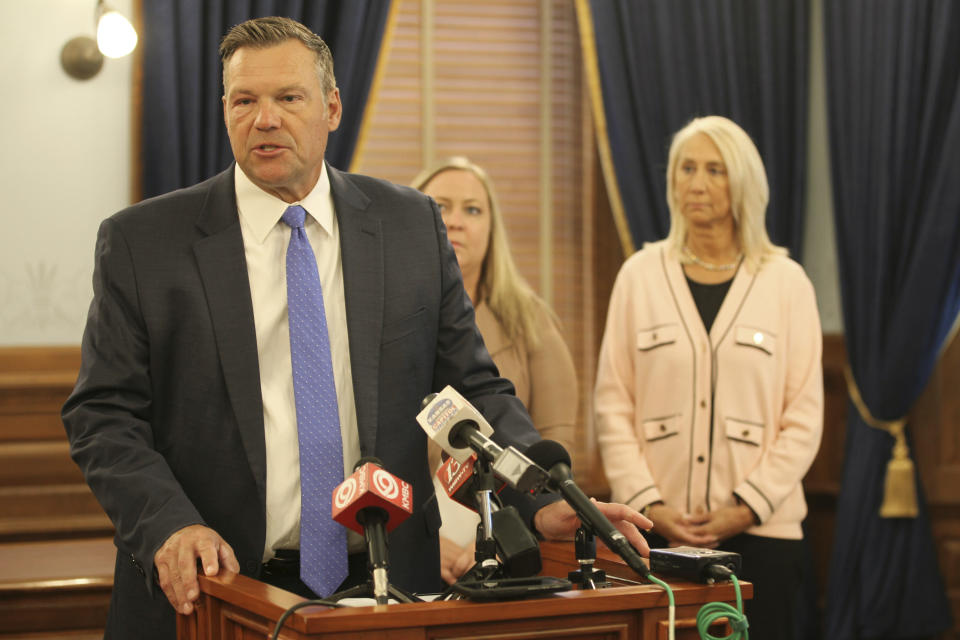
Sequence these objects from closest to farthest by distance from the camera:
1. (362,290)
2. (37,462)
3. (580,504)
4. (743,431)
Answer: (580,504) → (362,290) → (743,431) → (37,462)

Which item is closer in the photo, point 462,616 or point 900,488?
point 462,616

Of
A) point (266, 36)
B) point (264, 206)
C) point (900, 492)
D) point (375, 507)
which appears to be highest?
point (266, 36)

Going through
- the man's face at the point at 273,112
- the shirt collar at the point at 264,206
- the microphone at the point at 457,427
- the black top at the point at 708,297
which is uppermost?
the man's face at the point at 273,112

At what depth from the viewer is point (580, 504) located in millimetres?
1479

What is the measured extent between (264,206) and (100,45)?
2059 mm

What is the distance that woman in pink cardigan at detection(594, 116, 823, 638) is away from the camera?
324cm

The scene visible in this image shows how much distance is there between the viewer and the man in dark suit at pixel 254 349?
1845mm

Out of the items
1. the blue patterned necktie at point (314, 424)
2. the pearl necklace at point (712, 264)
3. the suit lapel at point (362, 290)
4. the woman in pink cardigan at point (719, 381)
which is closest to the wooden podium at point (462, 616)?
the blue patterned necktie at point (314, 424)

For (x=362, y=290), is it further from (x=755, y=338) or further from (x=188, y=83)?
(x=188, y=83)

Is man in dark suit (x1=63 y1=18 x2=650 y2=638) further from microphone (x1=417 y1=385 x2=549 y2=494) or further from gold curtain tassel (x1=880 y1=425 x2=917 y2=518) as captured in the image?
gold curtain tassel (x1=880 y1=425 x2=917 y2=518)

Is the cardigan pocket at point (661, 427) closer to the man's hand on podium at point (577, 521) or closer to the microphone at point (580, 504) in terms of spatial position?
the man's hand on podium at point (577, 521)

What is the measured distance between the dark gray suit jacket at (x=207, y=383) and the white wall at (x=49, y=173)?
2.14 metres

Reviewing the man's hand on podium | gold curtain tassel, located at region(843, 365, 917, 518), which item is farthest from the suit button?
gold curtain tassel, located at region(843, 365, 917, 518)

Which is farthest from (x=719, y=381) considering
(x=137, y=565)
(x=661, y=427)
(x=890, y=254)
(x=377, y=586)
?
(x=377, y=586)
